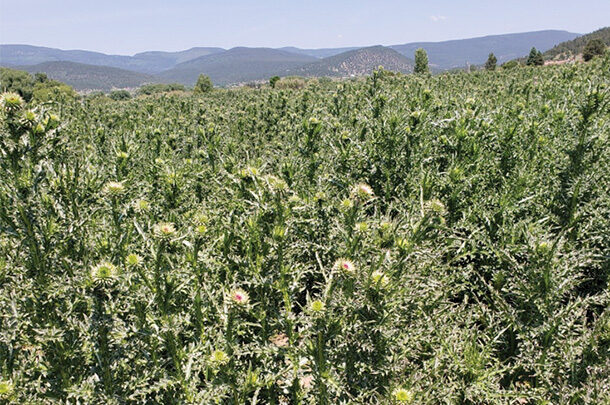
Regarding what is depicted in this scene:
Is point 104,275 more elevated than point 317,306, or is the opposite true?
point 104,275

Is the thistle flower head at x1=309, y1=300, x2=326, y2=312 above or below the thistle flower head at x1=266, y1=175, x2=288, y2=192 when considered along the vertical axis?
below

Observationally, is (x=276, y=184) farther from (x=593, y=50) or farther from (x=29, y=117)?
(x=593, y=50)

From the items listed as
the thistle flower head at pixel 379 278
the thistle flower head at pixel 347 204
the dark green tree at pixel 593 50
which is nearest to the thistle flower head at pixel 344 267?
the thistle flower head at pixel 379 278

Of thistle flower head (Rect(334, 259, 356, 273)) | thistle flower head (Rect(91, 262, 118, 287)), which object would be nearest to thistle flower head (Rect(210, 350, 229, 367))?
thistle flower head (Rect(91, 262, 118, 287))

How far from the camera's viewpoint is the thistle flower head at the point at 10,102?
207 cm

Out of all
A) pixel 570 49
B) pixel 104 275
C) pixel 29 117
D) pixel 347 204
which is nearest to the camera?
pixel 104 275

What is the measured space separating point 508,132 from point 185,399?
4.84 meters

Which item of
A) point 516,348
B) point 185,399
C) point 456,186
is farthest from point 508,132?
point 185,399

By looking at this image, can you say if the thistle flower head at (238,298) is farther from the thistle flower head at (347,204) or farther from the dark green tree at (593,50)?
the dark green tree at (593,50)

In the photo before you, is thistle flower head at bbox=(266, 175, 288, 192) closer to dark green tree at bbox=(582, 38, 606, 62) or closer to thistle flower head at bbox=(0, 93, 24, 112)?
thistle flower head at bbox=(0, 93, 24, 112)

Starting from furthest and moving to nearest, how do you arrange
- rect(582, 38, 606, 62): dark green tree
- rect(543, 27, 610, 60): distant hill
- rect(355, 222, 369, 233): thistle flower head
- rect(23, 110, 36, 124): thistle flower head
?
rect(543, 27, 610, 60): distant hill, rect(582, 38, 606, 62): dark green tree, rect(355, 222, 369, 233): thistle flower head, rect(23, 110, 36, 124): thistle flower head

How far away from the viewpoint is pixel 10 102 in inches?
81.7

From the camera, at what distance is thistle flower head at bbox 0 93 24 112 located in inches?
81.5

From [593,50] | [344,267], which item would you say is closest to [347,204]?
[344,267]
